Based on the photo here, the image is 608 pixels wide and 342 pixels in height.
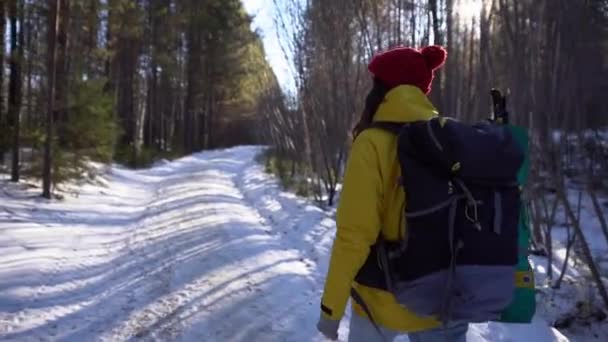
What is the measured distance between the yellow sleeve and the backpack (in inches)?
4.6

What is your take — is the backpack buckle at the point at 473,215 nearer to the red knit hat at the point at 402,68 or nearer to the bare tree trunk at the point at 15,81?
the red knit hat at the point at 402,68

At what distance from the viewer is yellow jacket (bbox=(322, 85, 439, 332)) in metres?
2.28

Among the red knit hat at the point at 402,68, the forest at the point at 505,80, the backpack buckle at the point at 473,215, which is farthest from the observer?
the forest at the point at 505,80

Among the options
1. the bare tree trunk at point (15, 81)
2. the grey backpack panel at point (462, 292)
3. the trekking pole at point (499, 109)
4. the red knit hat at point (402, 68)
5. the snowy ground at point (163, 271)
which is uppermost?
the bare tree trunk at point (15, 81)

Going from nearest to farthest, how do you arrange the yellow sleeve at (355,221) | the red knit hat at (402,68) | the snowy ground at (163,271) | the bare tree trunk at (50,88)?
1. the yellow sleeve at (355,221)
2. the red knit hat at (402,68)
3. the snowy ground at (163,271)
4. the bare tree trunk at (50,88)

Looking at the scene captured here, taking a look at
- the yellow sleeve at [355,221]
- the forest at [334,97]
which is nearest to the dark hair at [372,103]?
the yellow sleeve at [355,221]

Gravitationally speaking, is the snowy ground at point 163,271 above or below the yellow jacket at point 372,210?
below

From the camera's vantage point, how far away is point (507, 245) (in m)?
2.24

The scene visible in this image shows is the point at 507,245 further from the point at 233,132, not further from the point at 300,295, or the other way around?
the point at 233,132

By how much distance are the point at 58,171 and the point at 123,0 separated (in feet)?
25.4

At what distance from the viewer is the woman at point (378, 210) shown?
228cm

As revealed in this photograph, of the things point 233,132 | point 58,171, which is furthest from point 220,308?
point 233,132

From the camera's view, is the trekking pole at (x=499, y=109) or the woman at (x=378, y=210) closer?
the woman at (x=378, y=210)

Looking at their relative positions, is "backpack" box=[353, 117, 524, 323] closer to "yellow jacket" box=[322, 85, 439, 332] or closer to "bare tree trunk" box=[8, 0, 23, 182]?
"yellow jacket" box=[322, 85, 439, 332]
